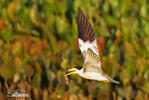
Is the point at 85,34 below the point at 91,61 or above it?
above

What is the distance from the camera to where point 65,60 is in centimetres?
530

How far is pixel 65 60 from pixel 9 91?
2.66 feet

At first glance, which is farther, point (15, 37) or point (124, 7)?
point (124, 7)

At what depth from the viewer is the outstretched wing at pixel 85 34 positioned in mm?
3676

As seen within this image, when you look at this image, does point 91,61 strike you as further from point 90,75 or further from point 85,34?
point 85,34

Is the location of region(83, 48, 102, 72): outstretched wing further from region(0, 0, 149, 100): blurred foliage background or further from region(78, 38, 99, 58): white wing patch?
region(0, 0, 149, 100): blurred foliage background

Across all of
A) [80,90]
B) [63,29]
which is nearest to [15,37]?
[63,29]

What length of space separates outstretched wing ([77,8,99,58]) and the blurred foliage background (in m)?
0.34

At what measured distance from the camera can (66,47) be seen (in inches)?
239

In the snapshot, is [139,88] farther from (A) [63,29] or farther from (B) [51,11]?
(B) [51,11]

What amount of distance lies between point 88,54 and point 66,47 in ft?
8.12

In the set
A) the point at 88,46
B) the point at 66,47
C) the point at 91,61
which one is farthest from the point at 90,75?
the point at 66,47

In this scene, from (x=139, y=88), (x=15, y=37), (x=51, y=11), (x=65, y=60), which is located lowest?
(x=139, y=88)

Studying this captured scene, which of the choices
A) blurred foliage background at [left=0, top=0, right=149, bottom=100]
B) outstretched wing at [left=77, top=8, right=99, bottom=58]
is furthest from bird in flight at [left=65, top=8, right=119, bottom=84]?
blurred foliage background at [left=0, top=0, right=149, bottom=100]
